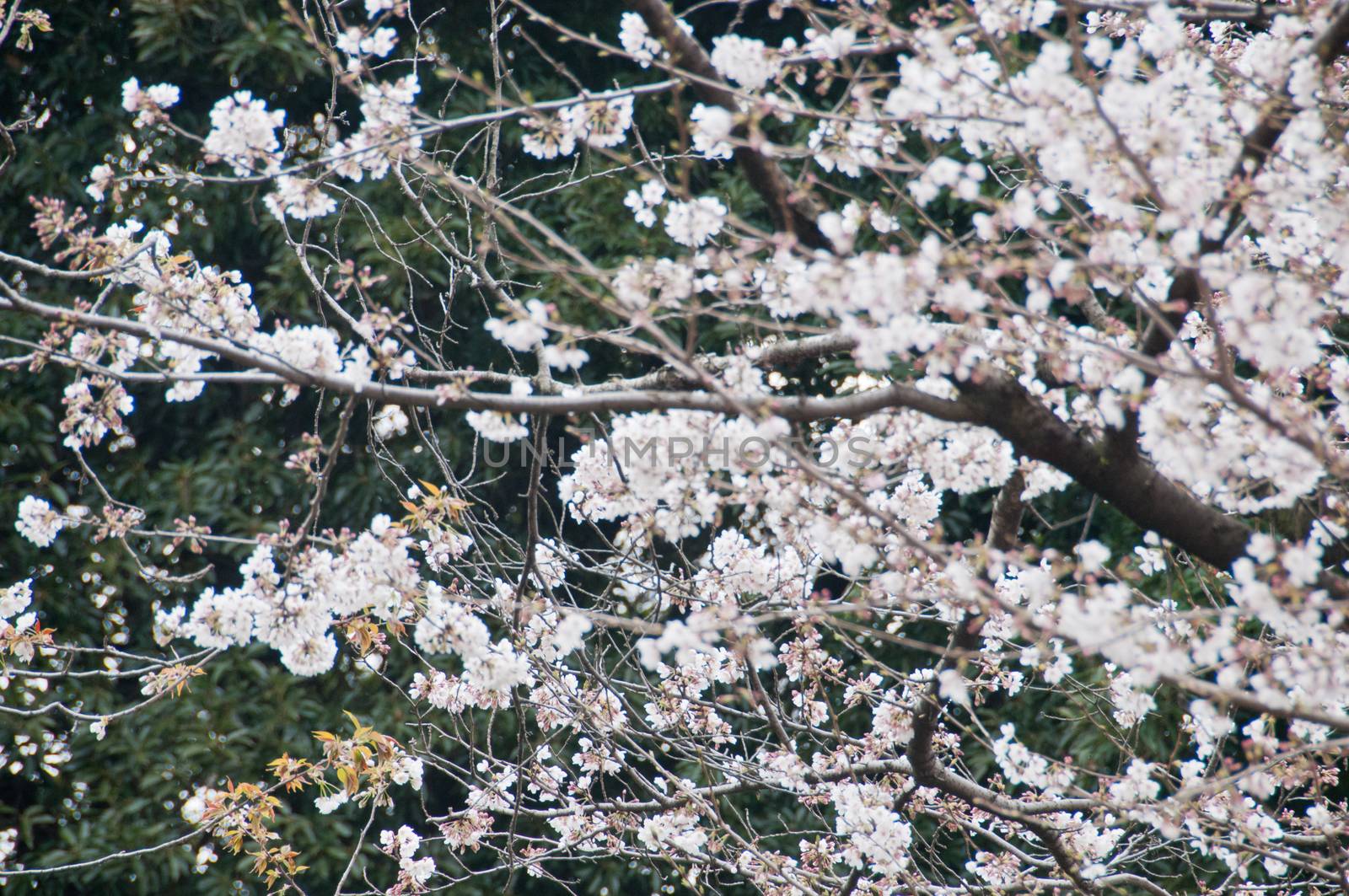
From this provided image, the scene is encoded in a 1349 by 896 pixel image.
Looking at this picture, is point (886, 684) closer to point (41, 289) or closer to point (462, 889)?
point (462, 889)

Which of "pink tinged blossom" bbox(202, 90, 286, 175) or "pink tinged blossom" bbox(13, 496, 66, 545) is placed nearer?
"pink tinged blossom" bbox(202, 90, 286, 175)

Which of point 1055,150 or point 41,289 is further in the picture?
point 41,289

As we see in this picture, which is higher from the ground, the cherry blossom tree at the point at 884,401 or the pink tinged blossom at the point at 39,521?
the cherry blossom tree at the point at 884,401

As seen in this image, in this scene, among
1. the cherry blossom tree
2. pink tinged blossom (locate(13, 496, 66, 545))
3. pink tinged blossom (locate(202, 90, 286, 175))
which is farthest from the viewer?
pink tinged blossom (locate(13, 496, 66, 545))

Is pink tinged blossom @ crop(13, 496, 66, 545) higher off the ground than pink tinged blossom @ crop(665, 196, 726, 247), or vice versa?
pink tinged blossom @ crop(665, 196, 726, 247)

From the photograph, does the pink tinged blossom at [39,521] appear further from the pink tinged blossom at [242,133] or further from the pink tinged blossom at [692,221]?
the pink tinged blossom at [692,221]

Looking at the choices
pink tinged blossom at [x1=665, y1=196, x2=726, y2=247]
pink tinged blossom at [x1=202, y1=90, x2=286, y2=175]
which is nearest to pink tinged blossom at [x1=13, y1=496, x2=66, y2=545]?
pink tinged blossom at [x1=202, y1=90, x2=286, y2=175]

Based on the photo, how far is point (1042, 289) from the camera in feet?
5.39

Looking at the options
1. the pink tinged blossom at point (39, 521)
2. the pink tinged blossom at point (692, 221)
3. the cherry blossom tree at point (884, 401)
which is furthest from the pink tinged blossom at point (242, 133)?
the pink tinged blossom at point (39, 521)

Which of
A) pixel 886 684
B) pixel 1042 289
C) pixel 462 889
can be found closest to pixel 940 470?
pixel 1042 289

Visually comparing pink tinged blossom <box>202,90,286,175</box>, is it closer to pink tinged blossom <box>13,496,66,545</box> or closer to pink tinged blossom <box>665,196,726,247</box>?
pink tinged blossom <box>665,196,726,247</box>

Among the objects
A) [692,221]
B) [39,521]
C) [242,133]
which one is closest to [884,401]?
[692,221]

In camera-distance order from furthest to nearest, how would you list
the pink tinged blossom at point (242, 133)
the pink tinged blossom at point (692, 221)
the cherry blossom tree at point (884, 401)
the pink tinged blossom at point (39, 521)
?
the pink tinged blossom at point (39, 521) < the pink tinged blossom at point (242, 133) < the pink tinged blossom at point (692, 221) < the cherry blossom tree at point (884, 401)

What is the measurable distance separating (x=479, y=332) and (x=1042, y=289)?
3.64m
